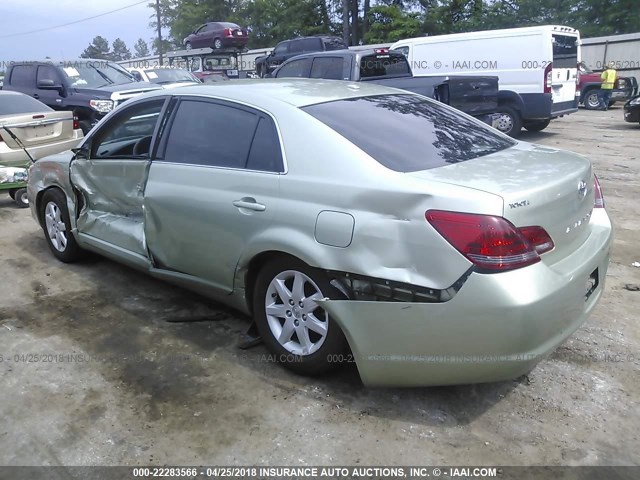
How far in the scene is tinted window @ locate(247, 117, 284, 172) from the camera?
3.19 meters

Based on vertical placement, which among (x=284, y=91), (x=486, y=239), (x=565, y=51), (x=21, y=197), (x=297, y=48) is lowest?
(x=21, y=197)

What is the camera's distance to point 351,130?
10.2 feet

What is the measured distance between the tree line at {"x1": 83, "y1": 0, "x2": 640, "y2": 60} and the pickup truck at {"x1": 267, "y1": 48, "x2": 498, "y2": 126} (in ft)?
71.8

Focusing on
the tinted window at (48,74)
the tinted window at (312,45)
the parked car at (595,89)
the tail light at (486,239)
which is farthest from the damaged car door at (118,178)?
the parked car at (595,89)

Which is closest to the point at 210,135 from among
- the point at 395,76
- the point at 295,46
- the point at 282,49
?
the point at 395,76

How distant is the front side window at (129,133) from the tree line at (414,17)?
92.7 ft

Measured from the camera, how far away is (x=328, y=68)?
32.3 feet

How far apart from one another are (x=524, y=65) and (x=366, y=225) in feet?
33.5

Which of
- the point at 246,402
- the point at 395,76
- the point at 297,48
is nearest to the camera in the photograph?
the point at 246,402

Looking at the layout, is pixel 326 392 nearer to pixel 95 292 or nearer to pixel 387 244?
pixel 387 244

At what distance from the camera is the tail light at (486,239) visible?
2457mm

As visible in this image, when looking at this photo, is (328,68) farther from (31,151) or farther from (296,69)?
(31,151)

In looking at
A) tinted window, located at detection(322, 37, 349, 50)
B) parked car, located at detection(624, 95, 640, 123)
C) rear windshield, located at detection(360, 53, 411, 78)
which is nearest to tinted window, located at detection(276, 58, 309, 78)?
rear windshield, located at detection(360, 53, 411, 78)

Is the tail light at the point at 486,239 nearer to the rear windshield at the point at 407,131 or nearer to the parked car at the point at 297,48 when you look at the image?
the rear windshield at the point at 407,131
